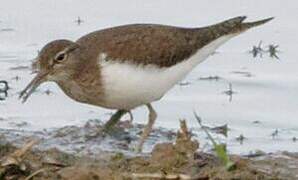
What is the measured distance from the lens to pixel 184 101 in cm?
963

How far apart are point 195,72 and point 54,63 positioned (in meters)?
2.37

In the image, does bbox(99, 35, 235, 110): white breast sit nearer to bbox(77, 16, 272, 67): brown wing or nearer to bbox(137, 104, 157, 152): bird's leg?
bbox(77, 16, 272, 67): brown wing

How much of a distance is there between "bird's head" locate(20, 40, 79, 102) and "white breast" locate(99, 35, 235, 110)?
0.26 m

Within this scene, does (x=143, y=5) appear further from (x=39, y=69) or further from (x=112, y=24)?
(x=39, y=69)

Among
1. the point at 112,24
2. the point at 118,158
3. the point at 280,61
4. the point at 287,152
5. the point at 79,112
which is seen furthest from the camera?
the point at 112,24

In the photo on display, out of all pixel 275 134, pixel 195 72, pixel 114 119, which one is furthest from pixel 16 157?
pixel 195 72

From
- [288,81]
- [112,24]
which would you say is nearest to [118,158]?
[288,81]

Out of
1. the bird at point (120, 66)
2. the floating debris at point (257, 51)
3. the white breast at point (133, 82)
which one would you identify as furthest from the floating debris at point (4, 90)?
the floating debris at point (257, 51)

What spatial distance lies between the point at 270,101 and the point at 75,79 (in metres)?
2.07

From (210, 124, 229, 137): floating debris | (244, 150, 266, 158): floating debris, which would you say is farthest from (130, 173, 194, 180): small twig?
(210, 124, 229, 137): floating debris

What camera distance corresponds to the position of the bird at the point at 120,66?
26.8ft

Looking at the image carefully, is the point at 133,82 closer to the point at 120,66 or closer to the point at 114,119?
the point at 120,66

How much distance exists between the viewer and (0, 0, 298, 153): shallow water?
9148mm

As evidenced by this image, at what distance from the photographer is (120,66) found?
818cm
